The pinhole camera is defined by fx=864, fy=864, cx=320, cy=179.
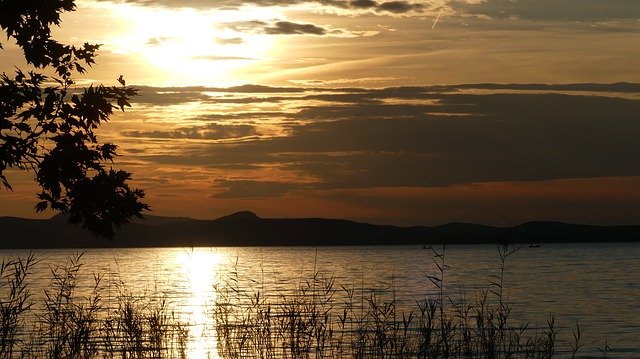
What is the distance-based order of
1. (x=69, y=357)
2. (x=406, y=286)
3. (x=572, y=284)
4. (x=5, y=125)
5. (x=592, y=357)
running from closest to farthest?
1. (x=5, y=125)
2. (x=69, y=357)
3. (x=592, y=357)
4. (x=406, y=286)
5. (x=572, y=284)

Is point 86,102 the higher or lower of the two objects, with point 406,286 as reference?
higher

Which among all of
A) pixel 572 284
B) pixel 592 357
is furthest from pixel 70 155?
pixel 572 284

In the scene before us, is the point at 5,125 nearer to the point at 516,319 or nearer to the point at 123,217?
the point at 123,217

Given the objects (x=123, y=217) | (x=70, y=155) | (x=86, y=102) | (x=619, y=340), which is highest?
(x=86, y=102)

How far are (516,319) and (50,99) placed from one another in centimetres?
3372

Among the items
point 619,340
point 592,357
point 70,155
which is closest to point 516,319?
point 619,340

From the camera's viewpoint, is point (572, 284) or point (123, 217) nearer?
point (123, 217)

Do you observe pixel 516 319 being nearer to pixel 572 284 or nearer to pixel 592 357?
pixel 592 357

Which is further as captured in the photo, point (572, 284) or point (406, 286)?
point (572, 284)

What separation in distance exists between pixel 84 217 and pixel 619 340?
89.0 ft

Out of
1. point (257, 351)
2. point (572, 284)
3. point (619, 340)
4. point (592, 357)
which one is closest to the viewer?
point (257, 351)

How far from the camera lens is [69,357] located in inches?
707

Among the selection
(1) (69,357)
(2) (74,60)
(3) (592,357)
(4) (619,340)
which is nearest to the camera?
(2) (74,60)

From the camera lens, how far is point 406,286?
6750cm
